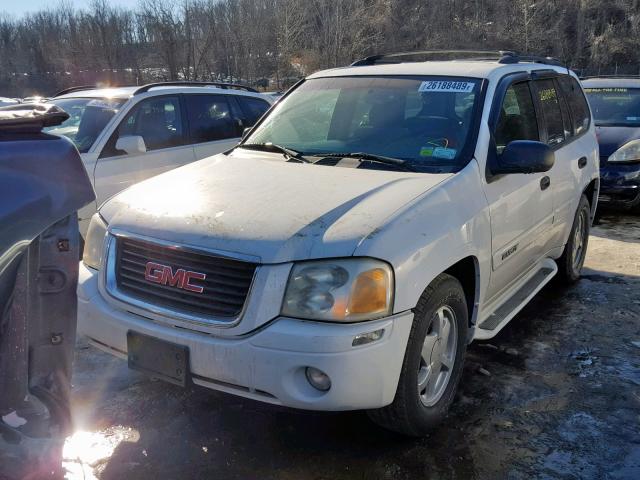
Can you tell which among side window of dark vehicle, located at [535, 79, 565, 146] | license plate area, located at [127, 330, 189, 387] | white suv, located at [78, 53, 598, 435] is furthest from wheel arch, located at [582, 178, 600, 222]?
license plate area, located at [127, 330, 189, 387]

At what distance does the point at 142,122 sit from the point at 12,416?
4.64 metres

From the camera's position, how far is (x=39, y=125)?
187 cm

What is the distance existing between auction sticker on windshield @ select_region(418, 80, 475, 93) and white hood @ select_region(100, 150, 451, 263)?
2.67ft

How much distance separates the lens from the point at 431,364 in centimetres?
292

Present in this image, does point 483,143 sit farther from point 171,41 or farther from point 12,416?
point 171,41

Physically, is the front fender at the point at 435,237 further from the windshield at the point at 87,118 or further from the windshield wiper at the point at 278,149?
the windshield at the point at 87,118

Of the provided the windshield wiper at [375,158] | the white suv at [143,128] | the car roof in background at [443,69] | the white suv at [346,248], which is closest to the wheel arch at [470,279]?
the white suv at [346,248]

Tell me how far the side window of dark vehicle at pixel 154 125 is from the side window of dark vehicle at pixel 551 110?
3765 millimetres

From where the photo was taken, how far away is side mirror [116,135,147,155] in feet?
18.8

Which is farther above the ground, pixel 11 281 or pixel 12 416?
pixel 11 281

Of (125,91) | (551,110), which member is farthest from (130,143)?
(551,110)

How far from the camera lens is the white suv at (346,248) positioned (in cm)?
244

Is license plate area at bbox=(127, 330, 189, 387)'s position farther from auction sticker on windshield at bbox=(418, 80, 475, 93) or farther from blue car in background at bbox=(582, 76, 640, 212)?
blue car in background at bbox=(582, 76, 640, 212)

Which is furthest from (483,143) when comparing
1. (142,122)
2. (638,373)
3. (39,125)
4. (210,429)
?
(142,122)
